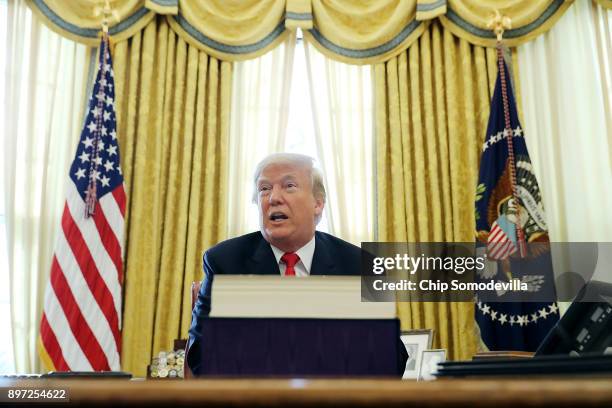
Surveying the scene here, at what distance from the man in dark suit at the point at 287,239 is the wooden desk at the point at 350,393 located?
161 centimetres

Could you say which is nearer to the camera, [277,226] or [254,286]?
[254,286]

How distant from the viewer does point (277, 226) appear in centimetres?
249

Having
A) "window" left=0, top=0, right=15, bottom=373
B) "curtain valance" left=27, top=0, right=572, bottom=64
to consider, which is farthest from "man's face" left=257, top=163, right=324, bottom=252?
"window" left=0, top=0, right=15, bottom=373

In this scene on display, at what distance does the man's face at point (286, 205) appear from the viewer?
2.49m

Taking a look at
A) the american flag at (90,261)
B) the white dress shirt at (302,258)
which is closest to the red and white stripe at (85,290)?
the american flag at (90,261)

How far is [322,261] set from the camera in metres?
2.41

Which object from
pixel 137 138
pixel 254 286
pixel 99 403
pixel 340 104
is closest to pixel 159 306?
pixel 137 138

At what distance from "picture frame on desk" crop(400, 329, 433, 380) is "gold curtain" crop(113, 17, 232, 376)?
145 centimetres

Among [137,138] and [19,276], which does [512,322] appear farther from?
[19,276]

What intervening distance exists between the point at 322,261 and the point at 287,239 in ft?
0.58

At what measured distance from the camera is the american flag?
3.86 metres

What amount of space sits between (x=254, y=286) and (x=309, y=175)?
1579 millimetres

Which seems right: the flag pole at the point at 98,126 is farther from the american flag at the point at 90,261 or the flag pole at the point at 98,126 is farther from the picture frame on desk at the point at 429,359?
the picture frame on desk at the point at 429,359

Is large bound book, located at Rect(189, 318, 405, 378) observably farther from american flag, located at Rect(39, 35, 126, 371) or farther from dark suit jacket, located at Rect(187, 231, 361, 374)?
american flag, located at Rect(39, 35, 126, 371)
